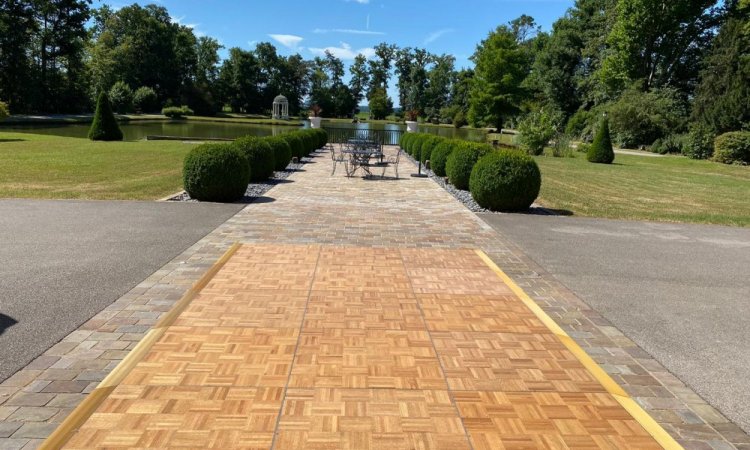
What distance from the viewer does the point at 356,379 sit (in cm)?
327

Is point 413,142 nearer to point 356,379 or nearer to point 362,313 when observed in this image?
point 362,313

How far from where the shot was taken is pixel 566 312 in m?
4.67

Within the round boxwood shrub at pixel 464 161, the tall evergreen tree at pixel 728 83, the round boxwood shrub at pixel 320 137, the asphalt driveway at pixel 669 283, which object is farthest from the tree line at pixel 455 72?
the asphalt driveway at pixel 669 283

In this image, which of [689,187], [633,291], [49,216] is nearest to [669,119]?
[689,187]

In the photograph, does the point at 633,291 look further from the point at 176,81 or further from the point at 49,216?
the point at 176,81

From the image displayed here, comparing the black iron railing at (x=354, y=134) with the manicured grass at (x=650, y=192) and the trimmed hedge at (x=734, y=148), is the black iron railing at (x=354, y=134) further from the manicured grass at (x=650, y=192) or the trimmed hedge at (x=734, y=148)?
the trimmed hedge at (x=734, y=148)

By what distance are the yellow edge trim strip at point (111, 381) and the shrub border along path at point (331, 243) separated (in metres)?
0.08

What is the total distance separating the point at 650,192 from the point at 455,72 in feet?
227

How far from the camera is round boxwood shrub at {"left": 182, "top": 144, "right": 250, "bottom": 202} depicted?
31.3 feet

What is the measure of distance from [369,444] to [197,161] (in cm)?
827

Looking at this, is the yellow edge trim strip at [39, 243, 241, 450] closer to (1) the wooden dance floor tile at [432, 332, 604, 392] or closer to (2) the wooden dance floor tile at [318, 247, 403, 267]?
(2) the wooden dance floor tile at [318, 247, 403, 267]

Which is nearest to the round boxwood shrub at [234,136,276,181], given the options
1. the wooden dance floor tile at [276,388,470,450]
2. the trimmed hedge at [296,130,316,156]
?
the trimmed hedge at [296,130,316,156]

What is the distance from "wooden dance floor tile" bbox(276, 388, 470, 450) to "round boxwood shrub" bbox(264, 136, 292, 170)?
12.0 meters

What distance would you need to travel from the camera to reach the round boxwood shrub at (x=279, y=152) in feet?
48.0
